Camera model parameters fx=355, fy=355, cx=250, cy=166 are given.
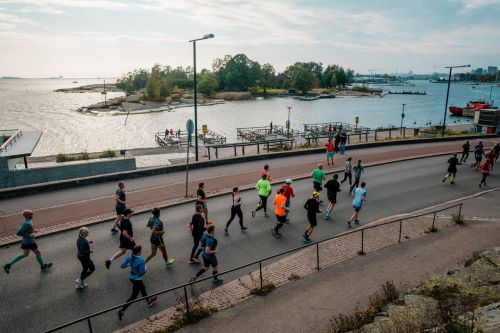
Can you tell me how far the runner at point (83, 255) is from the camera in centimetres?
834

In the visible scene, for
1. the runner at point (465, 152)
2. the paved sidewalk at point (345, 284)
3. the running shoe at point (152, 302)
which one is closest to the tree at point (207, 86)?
the runner at point (465, 152)

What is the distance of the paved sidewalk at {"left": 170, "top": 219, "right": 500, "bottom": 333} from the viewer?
722 cm

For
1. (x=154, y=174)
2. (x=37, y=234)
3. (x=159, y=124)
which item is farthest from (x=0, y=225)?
(x=159, y=124)

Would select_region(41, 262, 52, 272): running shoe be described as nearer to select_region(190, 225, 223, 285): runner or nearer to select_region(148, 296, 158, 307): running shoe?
select_region(148, 296, 158, 307): running shoe

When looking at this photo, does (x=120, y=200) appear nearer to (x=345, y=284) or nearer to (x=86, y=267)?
(x=86, y=267)

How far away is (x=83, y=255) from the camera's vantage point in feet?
27.5

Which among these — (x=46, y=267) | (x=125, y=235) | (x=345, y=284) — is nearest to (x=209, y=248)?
(x=125, y=235)

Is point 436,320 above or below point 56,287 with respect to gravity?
above

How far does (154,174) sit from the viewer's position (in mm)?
18969

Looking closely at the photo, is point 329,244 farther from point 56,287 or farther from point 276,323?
point 56,287

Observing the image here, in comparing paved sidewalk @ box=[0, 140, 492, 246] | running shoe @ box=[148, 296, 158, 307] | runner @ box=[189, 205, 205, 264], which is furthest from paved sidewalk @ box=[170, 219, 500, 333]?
paved sidewalk @ box=[0, 140, 492, 246]

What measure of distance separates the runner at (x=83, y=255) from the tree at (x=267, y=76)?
167027 mm

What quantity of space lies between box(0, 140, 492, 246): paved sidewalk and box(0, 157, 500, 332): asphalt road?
31.7 inches

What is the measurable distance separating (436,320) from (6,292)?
9407mm
